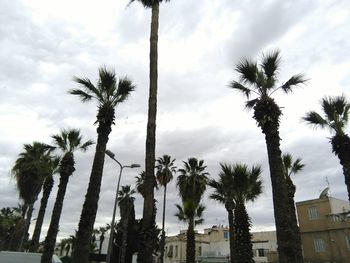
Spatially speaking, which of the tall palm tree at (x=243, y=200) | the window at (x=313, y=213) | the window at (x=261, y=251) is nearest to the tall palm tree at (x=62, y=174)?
the tall palm tree at (x=243, y=200)

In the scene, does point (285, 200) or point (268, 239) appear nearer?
point (285, 200)

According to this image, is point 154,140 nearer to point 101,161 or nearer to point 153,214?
point 153,214

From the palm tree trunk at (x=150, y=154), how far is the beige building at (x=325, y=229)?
26.3m

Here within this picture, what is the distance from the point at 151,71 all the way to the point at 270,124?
621cm

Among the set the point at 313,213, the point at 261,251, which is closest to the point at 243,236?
the point at 313,213

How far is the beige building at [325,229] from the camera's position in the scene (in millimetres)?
30859

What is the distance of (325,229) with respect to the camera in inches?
1284

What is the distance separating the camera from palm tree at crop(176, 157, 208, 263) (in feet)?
114

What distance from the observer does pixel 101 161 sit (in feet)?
50.3

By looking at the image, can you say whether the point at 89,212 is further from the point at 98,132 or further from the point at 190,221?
the point at 190,221

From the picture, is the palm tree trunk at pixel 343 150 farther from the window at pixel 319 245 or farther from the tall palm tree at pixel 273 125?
the window at pixel 319 245

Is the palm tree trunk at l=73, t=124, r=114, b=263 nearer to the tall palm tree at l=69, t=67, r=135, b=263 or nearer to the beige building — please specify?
the tall palm tree at l=69, t=67, r=135, b=263

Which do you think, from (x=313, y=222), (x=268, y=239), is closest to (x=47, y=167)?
(x=313, y=222)

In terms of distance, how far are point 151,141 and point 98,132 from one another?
6.32 m
